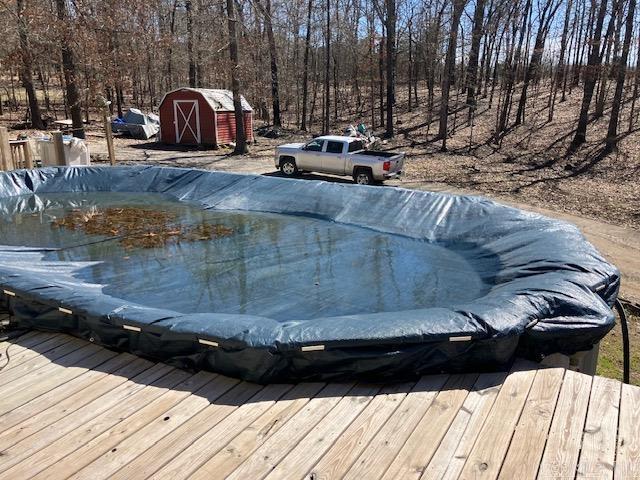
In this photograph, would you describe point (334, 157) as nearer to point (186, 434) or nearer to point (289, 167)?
point (289, 167)

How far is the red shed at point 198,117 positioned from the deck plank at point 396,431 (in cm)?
1899

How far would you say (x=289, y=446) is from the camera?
2678mm

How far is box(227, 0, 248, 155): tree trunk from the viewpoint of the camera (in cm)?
1808

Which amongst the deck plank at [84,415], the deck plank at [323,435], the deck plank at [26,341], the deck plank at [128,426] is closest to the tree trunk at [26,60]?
the deck plank at [26,341]

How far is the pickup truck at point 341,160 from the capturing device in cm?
1377

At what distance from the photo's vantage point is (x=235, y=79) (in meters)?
18.4

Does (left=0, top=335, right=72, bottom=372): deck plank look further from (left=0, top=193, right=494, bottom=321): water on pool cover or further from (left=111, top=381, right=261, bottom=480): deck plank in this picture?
(left=111, top=381, right=261, bottom=480): deck plank

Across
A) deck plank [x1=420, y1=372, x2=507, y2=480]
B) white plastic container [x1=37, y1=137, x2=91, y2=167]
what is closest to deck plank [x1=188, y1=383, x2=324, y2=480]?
deck plank [x1=420, y1=372, x2=507, y2=480]

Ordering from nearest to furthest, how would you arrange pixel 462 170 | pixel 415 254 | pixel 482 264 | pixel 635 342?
Result: pixel 635 342, pixel 482 264, pixel 415 254, pixel 462 170

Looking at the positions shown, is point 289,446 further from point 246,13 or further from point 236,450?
point 246,13

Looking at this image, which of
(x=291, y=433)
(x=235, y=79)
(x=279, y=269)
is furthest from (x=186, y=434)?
(x=235, y=79)

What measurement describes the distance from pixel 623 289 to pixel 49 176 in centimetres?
1170

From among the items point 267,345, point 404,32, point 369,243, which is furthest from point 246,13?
point 267,345

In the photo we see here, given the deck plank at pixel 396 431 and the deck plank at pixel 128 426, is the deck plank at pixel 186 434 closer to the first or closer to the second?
the deck plank at pixel 128 426
